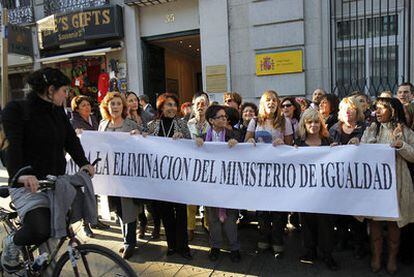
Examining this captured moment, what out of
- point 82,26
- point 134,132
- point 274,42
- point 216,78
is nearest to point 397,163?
point 134,132

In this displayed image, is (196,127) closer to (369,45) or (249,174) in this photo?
(249,174)

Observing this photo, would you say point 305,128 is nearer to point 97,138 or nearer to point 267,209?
point 267,209

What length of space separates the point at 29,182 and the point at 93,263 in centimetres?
73

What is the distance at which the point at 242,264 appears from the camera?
4.00 m

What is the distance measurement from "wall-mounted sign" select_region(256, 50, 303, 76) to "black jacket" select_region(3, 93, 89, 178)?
5909 millimetres

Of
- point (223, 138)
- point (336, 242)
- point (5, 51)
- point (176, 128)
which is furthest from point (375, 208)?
point (5, 51)

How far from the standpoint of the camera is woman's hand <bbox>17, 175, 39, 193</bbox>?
2602mm

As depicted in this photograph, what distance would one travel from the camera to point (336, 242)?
4359 millimetres

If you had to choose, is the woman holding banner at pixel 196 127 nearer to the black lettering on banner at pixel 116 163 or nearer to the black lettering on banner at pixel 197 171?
the black lettering on banner at pixel 197 171

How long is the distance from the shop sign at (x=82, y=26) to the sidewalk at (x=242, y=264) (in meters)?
6.58

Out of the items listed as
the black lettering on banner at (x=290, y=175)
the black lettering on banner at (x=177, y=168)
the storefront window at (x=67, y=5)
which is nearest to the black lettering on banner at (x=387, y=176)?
the black lettering on banner at (x=290, y=175)

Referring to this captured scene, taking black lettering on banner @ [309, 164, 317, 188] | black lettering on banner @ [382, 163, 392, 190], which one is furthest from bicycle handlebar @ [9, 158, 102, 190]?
black lettering on banner @ [382, 163, 392, 190]

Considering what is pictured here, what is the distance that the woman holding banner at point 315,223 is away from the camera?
12.5ft

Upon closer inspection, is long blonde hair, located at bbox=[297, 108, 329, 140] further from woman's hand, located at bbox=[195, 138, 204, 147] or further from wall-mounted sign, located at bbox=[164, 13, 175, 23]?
wall-mounted sign, located at bbox=[164, 13, 175, 23]
